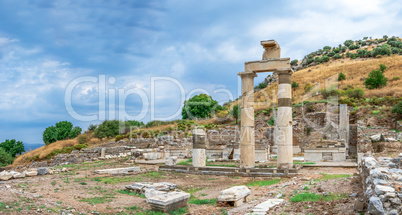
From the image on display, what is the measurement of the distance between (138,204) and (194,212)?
1.79 metres

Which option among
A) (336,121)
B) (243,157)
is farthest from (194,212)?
(336,121)

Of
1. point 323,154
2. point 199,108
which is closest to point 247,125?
point 323,154

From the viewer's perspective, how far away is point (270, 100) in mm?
51156

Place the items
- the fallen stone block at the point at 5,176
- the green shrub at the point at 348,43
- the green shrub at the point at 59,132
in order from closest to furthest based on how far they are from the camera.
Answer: the fallen stone block at the point at 5,176
the green shrub at the point at 59,132
the green shrub at the point at 348,43

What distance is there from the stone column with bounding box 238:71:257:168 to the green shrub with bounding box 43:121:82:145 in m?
39.4

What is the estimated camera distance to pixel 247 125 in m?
14.7

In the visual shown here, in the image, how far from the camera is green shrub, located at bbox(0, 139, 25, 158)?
41.0m

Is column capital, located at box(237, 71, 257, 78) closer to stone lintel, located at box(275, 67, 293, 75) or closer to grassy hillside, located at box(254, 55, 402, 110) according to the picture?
stone lintel, located at box(275, 67, 293, 75)

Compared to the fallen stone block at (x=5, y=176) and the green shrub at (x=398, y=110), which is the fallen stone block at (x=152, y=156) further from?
the green shrub at (x=398, y=110)

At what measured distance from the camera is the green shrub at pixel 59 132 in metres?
46.8

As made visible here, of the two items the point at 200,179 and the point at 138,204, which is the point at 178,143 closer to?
the point at 200,179

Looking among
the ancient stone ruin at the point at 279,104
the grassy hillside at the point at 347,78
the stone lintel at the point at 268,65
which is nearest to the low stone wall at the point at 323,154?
the ancient stone ruin at the point at 279,104

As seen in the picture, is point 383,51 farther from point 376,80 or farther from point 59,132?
point 59,132

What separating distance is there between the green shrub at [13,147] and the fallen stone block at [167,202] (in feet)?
133
